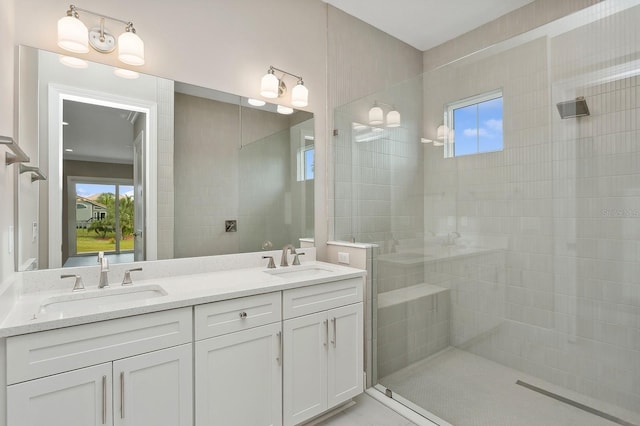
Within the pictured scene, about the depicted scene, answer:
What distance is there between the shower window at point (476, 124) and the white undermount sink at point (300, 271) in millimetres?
1135

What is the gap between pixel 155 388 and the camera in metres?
1.29

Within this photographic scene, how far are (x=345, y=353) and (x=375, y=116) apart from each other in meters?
1.73

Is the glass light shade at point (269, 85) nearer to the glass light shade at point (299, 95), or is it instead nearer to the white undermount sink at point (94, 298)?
the glass light shade at point (299, 95)

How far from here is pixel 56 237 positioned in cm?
155

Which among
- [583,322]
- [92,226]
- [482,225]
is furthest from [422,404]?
[92,226]

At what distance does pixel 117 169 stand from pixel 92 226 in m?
0.33

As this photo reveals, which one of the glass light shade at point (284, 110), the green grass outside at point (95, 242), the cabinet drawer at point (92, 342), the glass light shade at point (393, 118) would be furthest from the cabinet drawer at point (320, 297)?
the glass light shade at point (284, 110)

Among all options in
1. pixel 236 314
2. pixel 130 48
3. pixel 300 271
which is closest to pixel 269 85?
pixel 130 48

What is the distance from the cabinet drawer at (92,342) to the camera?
1.05 meters

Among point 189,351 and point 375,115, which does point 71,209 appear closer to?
point 189,351

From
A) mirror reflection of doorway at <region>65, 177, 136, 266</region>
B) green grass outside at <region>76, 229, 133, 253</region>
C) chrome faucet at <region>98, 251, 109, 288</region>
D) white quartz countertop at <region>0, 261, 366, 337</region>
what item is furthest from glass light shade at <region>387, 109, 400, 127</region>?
chrome faucet at <region>98, 251, 109, 288</region>

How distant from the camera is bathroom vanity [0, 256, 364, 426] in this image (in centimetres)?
110

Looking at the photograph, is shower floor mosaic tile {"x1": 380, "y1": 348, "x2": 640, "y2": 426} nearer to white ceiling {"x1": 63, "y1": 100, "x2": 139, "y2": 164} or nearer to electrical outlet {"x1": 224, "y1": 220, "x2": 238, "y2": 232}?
electrical outlet {"x1": 224, "y1": 220, "x2": 238, "y2": 232}

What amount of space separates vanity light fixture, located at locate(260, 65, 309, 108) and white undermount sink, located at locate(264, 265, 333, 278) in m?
1.22
